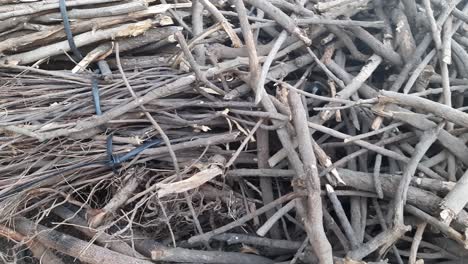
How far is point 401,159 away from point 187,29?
89 centimetres

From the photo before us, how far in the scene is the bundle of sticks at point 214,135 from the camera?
1.49 meters

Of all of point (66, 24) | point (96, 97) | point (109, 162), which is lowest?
point (109, 162)

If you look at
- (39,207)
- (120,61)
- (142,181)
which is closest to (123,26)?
(120,61)

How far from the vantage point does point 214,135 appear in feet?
5.24

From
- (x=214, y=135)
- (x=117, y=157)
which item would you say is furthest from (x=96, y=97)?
(x=214, y=135)

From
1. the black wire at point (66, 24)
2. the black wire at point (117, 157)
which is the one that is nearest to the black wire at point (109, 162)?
the black wire at point (117, 157)

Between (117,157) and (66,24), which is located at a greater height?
(66,24)

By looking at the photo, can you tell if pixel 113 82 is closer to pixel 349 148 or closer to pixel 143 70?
pixel 143 70

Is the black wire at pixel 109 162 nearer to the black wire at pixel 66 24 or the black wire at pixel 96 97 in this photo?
the black wire at pixel 96 97

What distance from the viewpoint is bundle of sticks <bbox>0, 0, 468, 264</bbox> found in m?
1.49

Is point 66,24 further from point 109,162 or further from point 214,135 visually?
point 214,135

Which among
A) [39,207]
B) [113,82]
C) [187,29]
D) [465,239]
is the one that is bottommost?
[39,207]

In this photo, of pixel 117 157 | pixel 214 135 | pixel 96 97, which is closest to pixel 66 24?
pixel 96 97

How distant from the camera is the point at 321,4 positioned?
169 centimetres
